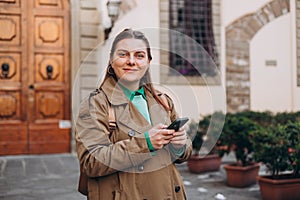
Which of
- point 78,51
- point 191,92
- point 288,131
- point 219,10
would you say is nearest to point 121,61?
point 191,92

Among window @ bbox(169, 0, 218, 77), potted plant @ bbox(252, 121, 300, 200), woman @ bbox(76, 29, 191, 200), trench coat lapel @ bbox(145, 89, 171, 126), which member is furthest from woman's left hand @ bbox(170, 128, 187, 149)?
window @ bbox(169, 0, 218, 77)

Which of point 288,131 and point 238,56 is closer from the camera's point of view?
point 288,131

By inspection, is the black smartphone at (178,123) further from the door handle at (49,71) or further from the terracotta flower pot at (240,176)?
the door handle at (49,71)

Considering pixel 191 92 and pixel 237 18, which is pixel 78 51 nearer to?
pixel 237 18

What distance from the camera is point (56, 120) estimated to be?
7.30m

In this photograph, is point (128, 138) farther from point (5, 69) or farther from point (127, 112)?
point (5, 69)

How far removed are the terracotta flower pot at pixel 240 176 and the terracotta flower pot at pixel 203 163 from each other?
0.82m

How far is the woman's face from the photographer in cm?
150

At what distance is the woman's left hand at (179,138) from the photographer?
4.64 feet

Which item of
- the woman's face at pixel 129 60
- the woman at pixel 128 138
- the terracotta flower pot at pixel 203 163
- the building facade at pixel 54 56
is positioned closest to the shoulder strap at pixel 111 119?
the woman at pixel 128 138

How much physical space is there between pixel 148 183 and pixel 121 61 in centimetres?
47

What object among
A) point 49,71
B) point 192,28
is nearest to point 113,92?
point 49,71

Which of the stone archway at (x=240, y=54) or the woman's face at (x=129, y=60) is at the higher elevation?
the stone archway at (x=240, y=54)

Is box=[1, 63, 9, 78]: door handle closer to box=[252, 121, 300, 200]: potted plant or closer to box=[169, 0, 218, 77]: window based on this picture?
box=[169, 0, 218, 77]: window
